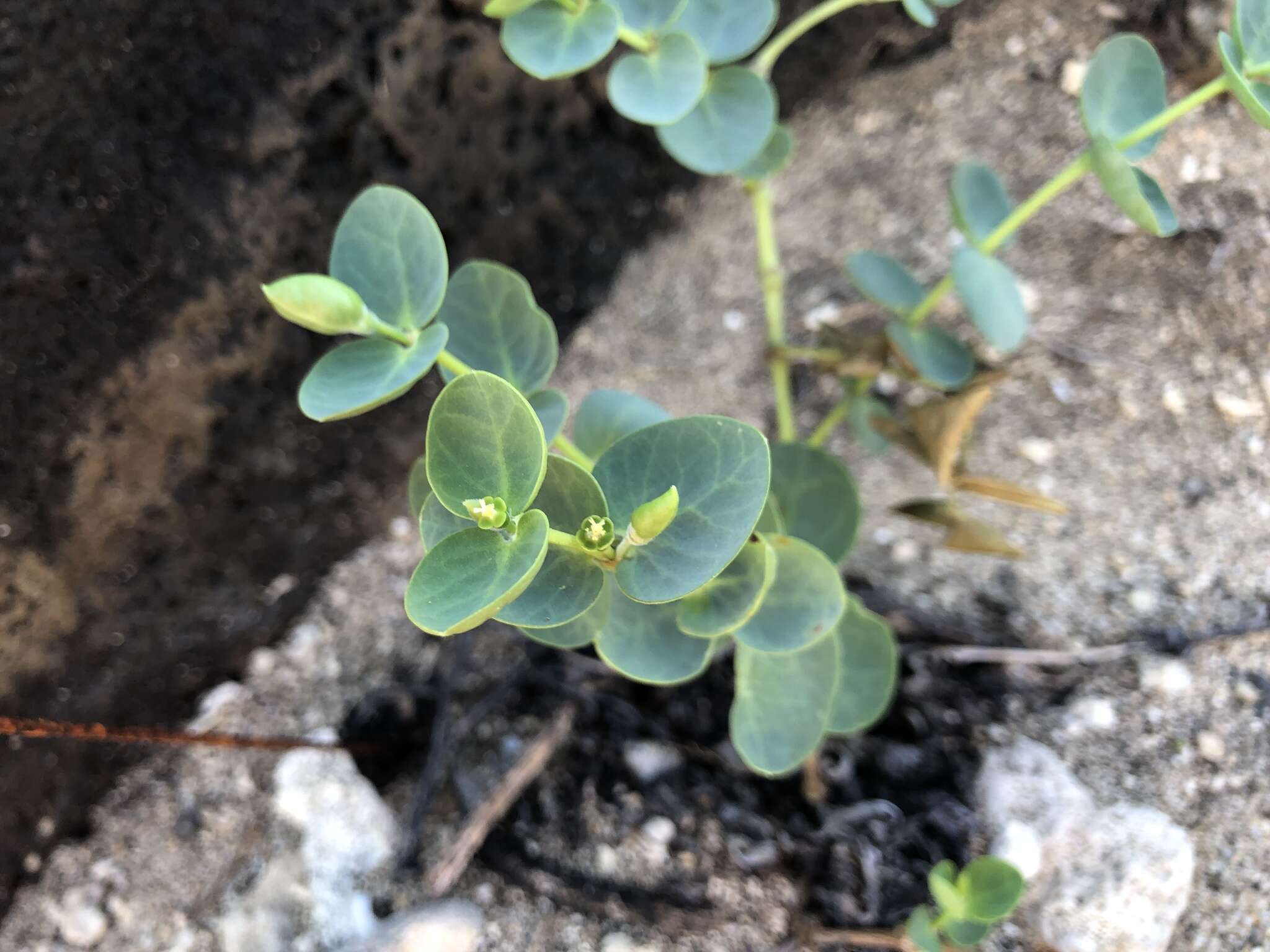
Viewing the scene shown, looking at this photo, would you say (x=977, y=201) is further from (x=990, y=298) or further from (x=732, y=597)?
(x=732, y=597)

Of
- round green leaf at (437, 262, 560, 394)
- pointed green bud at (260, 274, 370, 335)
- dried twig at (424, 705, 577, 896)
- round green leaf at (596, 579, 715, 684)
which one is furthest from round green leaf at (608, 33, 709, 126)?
dried twig at (424, 705, 577, 896)

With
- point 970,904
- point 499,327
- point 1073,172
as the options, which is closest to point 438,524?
point 499,327

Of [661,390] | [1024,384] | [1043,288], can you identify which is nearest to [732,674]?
[661,390]

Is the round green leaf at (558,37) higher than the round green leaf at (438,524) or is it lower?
higher

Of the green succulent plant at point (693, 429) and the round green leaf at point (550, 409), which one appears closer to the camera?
the green succulent plant at point (693, 429)

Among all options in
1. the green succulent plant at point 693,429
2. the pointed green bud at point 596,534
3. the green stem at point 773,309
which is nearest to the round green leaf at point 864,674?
the green succulent plant at point 693,429

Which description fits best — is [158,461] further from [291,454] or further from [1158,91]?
[1158,91]

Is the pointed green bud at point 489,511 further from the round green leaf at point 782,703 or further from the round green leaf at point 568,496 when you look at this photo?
the round green leaf at point 782,703
